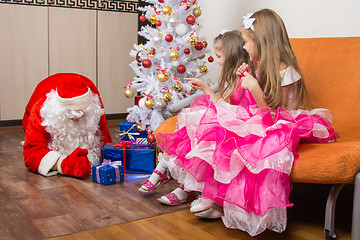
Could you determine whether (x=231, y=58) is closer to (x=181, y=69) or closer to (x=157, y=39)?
(x=181, y=69)

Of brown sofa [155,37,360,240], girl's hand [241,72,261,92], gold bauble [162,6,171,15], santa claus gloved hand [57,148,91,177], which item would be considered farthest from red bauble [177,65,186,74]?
girl's hand [241,72,261,92]

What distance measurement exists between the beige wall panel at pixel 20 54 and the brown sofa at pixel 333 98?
2485mm

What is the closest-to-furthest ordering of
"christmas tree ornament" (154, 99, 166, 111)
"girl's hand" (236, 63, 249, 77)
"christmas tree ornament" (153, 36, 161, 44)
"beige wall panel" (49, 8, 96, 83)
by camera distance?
"girl's hand" (236, 63, 249, 77)
"christmas tree ornament" (154, 99, 166, 111)
"christmas tree ornament" (153, 36, 161, 44)
"beige wall panel" (49, 8, 96, 83)

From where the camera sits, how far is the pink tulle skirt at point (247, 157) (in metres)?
1.66

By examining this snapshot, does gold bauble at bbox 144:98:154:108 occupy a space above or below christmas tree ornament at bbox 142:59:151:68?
below

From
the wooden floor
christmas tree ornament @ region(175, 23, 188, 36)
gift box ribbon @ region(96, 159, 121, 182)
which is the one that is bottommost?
the wooden floor

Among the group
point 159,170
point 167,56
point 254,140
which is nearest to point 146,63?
point 167,56

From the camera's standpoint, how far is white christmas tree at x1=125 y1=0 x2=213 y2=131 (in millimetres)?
2912

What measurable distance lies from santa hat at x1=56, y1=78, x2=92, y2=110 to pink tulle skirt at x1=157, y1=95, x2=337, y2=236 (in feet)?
3.31

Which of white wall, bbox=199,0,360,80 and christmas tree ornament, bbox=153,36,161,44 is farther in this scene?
christmas tree ornament, bbox=153,36,161,44

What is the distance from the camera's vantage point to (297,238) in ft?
6.03

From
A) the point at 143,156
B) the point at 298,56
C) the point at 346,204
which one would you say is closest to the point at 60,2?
the point at 143,156

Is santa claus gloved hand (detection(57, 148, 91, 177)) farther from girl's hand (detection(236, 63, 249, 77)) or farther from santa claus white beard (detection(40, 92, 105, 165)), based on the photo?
girl's hand (detection(236, 63, 249, 77))

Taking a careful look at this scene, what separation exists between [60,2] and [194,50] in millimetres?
1972
